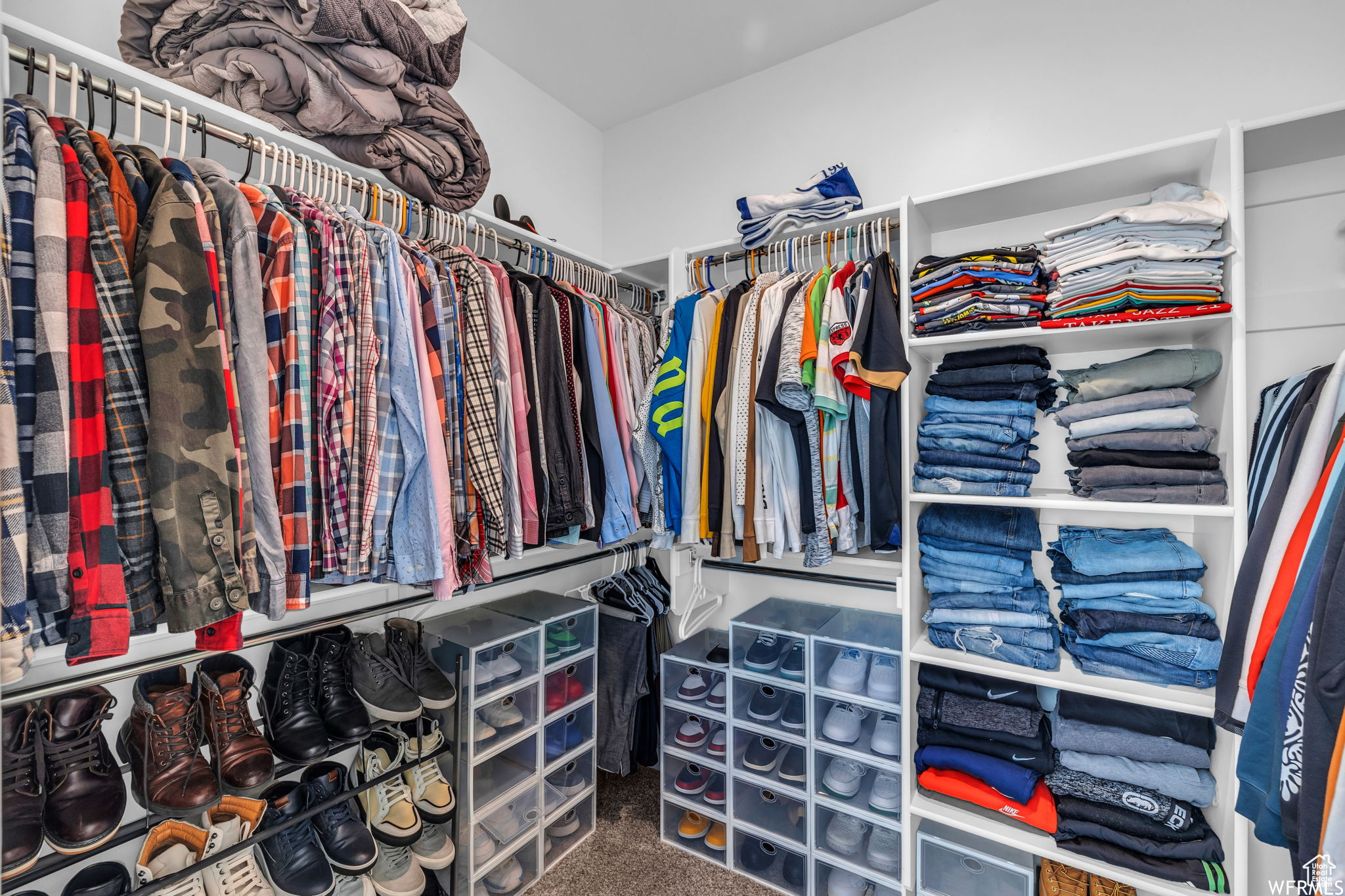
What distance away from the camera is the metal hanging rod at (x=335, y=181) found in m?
1.08

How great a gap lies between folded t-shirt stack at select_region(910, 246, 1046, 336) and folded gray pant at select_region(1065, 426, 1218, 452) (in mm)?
332

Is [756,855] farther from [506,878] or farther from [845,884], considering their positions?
[506,878]

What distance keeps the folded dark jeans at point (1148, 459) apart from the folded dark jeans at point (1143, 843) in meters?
0.83

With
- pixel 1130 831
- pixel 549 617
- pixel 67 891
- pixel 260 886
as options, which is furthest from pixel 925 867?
pixel 67 891

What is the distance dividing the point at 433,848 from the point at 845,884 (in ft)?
3.73

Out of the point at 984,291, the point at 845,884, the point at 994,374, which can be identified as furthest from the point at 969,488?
the point at 845,884

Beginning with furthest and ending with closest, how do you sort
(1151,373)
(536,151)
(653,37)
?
(536,151), (653,37), (1151,373)

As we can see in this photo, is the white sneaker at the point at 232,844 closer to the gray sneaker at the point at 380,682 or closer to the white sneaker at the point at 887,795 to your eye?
the gray sneaker at the point at 380,682

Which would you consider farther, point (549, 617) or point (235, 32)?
point (549, 617)

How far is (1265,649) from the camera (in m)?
1.19

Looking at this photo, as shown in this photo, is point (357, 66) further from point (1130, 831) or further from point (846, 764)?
point (1130, 831)

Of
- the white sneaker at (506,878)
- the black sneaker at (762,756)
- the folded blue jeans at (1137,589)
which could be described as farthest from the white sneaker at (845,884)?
the folded blue jeans at (1137,589)

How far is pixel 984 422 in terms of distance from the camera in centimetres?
167

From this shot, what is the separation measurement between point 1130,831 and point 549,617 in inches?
60.9
